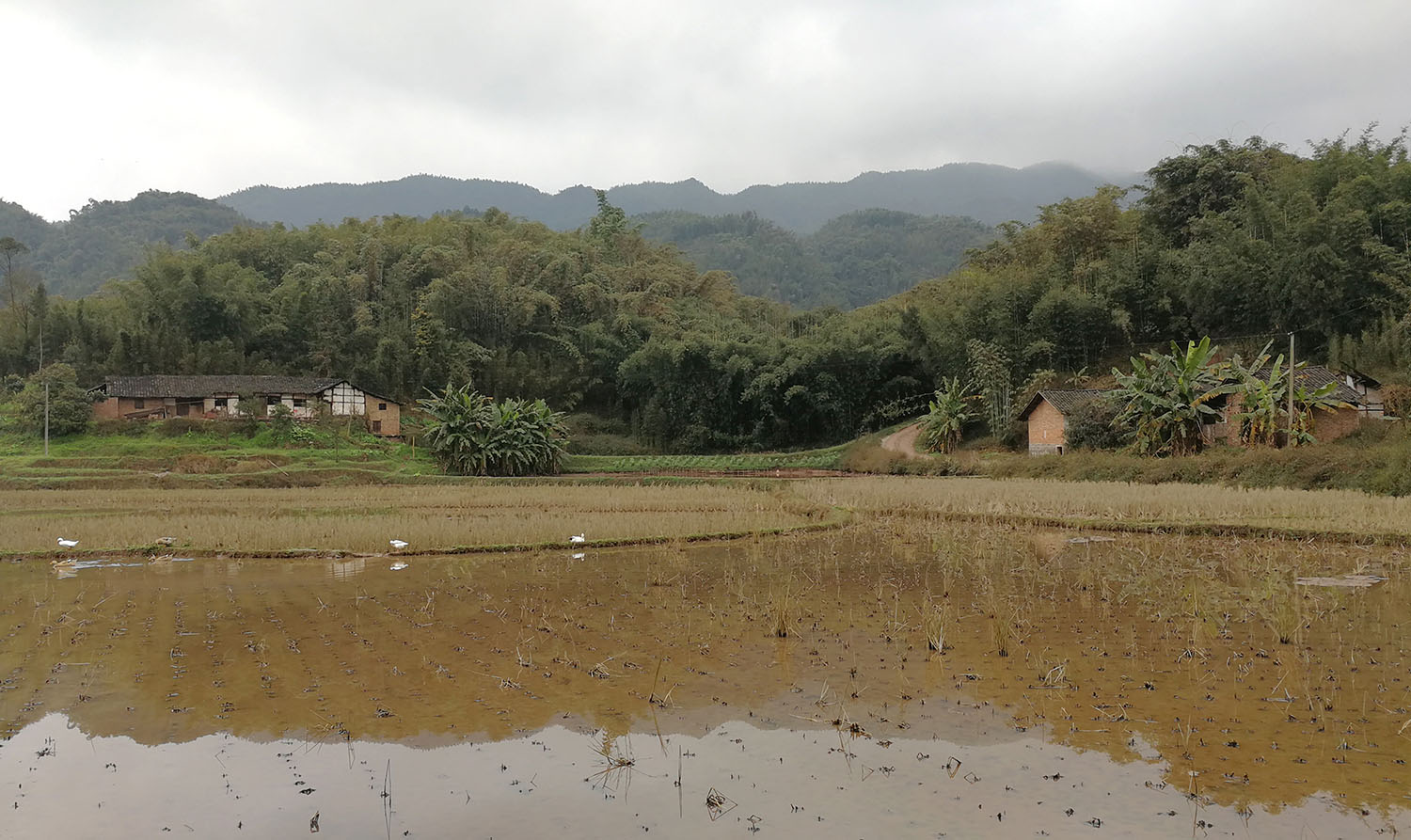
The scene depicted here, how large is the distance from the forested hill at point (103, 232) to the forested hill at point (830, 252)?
49124 mm

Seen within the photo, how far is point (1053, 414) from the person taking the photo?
2902 cm

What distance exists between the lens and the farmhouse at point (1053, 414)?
93.2 ft

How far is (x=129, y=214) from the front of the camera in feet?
303

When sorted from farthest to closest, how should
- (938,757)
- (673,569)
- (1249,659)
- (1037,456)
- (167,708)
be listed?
(1037,456) < (673,569) < (1249,659) < (167,708) < (938,757)

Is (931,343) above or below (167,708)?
above

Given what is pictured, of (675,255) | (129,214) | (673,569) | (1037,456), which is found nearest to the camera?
(673,569)

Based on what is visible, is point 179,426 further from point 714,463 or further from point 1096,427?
point 1096,427

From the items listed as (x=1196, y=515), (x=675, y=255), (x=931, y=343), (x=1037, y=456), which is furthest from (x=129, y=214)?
(x=1196, y=515)

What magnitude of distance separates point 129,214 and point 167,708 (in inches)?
4137

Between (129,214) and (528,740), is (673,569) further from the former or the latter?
(129,214)

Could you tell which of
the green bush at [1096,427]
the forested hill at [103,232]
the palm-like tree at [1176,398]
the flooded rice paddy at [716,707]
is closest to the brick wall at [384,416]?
the green bush at [1096,427]

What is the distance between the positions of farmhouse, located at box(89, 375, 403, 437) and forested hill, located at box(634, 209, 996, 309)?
4871 centimetres

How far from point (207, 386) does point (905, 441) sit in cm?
2811

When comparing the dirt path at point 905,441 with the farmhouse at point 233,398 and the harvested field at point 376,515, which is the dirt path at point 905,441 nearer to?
the harvested field at point 376,515
